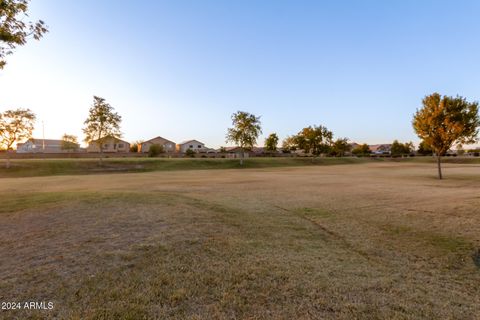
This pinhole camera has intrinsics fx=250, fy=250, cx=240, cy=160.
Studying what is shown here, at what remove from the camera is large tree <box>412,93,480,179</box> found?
2622cm

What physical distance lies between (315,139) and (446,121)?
157 feet

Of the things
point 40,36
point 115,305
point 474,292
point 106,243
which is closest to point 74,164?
point 40,36

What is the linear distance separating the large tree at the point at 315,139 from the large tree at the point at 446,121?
4575 centimetres

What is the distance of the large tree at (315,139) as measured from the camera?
74750 millimetres

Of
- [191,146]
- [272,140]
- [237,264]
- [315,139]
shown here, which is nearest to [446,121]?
[237,264]

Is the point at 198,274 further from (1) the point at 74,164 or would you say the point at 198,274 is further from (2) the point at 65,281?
(1) the point at 74,164

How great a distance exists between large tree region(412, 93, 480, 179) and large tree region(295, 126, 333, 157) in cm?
4575

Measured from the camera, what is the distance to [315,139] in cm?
7456

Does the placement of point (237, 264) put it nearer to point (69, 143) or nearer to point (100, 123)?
point (100, 123)

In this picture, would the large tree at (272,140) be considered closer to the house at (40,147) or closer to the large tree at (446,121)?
the large tree at (446,121)

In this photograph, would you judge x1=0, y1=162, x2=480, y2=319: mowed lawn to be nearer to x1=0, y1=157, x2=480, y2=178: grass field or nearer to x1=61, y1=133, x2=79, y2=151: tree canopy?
x1=0, y1=157, x2=480, y2=178: grass field

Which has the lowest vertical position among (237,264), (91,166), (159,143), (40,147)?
(237,264)

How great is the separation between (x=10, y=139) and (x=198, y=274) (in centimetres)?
5164

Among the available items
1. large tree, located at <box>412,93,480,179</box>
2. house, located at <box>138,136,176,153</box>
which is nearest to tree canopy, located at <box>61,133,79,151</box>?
house, located at <box>138,136,176,153</box>
